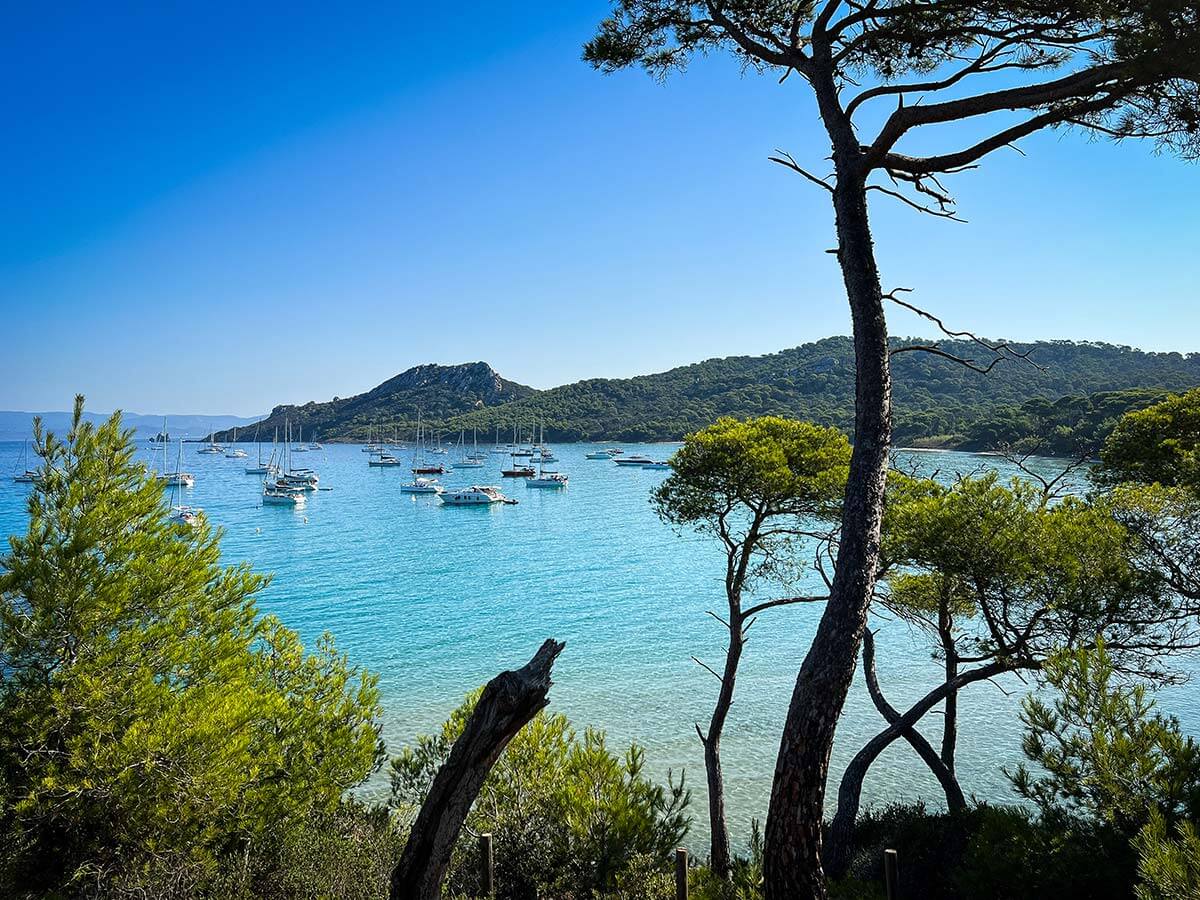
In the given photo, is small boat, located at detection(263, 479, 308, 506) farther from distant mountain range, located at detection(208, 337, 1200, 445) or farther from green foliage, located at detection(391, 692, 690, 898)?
green foliage, located at detection(391, 692, 690, 898)

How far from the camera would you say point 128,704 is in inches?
249

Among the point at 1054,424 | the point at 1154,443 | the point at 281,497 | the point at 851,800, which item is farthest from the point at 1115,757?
the point at 281,497

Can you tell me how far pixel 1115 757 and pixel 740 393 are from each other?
87.4m

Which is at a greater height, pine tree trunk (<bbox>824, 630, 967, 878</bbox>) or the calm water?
pine tree trunk (<bbox>824, 630, 967, 878</bbox>)

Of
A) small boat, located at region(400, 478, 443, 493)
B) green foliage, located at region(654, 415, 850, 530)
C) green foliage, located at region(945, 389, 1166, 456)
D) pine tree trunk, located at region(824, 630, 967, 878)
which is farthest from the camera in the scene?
small boat, located at region(400, 478, 443, 493)

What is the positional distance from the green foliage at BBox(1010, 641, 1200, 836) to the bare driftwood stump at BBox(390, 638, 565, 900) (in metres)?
3.74

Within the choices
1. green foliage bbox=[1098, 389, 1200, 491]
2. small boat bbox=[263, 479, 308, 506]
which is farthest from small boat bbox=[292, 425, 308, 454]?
green foliage bbox=[1098, 389, 1200, 491]

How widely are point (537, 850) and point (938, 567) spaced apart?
564 centimetres

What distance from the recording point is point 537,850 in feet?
22.0

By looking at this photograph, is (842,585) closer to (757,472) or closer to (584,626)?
(757,472)

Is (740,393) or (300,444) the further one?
(300,444)

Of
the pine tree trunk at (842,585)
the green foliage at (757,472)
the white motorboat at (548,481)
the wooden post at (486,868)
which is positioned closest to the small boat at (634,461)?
the white motorboat at (548,481)

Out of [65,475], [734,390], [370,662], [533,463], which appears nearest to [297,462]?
[533,463]

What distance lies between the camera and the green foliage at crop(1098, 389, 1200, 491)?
11.0 meters
